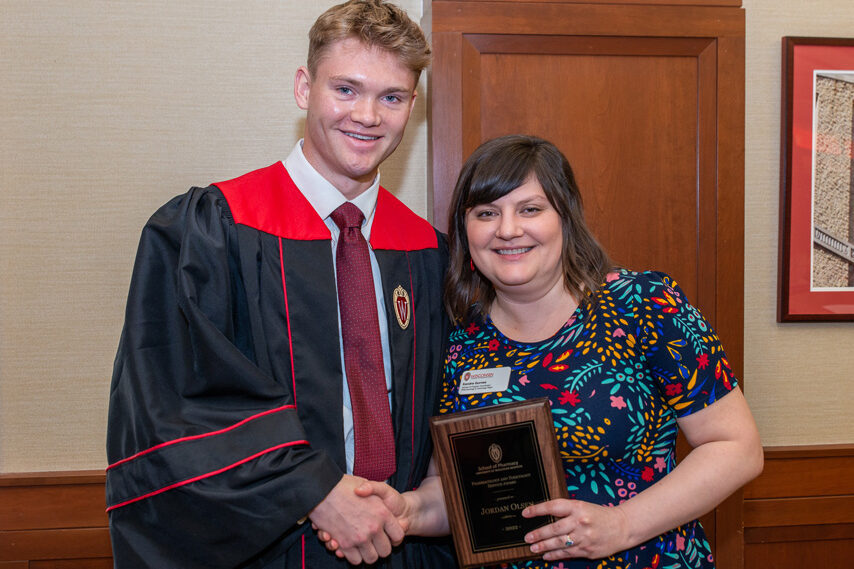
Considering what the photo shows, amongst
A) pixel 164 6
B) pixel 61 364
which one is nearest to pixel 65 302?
pixel 61 364

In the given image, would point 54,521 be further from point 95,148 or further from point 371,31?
point 371,31

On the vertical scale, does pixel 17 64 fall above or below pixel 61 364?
above

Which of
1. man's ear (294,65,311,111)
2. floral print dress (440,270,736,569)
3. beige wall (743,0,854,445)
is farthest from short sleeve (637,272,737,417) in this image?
beige wall (743,0,854,445)

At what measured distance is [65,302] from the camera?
252 cm

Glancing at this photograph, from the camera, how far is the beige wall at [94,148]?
97.3 inches

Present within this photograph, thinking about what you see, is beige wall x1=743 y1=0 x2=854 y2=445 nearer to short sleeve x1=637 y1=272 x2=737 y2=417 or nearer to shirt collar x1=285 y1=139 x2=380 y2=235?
short sleeve x1=637 y1=272 x2=737 y2=417

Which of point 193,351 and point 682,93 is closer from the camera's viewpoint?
point 193,351

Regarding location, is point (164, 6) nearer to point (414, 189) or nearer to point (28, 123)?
point (28, 123)

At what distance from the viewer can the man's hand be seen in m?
1.59

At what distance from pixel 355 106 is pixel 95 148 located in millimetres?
1155

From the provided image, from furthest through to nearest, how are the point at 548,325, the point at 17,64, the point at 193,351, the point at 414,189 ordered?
1. the point at 414,189
2. the point at 17,64
3. the point at 548,325
4. the point at 193,351

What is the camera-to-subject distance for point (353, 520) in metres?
1.59

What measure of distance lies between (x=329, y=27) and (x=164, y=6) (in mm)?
980

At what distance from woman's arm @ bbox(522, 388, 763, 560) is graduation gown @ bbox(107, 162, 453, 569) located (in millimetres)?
422
